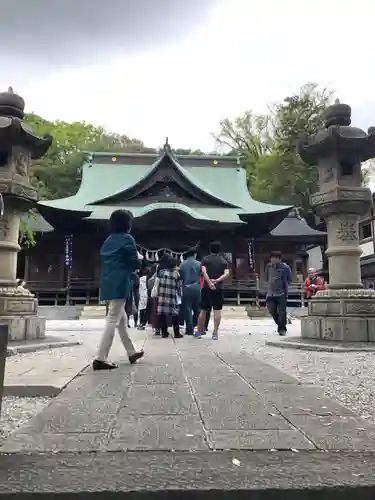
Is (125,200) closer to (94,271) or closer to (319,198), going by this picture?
(94,271)

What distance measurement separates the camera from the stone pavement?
1959mm

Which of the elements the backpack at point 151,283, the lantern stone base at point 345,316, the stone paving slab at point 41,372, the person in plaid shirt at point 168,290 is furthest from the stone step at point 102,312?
the stone paving slab at point 41,372

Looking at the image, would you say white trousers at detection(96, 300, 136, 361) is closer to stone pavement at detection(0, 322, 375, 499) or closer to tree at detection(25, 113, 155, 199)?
stone pavement at detection(0, 322, 375, 499)

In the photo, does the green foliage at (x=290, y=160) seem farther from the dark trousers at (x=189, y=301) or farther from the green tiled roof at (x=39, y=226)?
the dark trousers at (x=189, y=301)

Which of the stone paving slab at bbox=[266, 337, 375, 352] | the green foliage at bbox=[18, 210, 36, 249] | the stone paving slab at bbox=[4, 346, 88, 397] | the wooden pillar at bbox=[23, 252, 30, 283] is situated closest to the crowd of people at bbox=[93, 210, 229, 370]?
the stone paving slab at bbox=[4, 346, 88, 397]

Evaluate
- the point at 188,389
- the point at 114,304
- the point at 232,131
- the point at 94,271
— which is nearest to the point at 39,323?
the point at 114,304

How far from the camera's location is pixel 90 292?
77.1 feet

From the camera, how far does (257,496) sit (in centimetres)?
185

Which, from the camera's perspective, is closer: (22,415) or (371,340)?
(22,415)

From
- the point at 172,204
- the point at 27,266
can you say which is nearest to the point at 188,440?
the point at 172,204

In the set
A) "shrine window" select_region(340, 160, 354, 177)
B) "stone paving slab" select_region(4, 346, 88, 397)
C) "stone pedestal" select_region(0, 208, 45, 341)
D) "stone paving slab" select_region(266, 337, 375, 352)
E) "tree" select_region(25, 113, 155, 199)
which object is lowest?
"stone paving slab" select_region(4, 346, 88, 397)

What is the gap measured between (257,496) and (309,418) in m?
1.26

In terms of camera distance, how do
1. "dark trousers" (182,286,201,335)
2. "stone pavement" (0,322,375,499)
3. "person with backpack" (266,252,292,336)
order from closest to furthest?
"stone pavement" (0,322,375,499), "person with backpack" (266,252,292,336), "dark trousers" (182,286,201,335)

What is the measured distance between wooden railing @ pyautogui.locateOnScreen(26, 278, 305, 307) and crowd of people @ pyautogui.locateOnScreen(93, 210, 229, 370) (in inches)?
424
